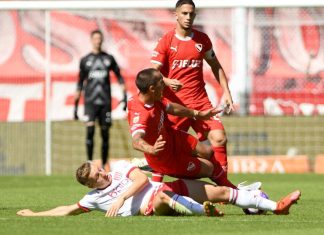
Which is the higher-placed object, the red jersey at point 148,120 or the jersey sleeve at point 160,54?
the jersey sleeve at point 160,54

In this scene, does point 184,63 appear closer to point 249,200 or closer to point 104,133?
point 249,200

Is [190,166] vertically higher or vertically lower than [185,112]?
lower

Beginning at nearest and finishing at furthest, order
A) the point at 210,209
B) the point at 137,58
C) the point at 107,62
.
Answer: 1. the point at 210,209
2. the point at 107,62
3. the point at 137,58

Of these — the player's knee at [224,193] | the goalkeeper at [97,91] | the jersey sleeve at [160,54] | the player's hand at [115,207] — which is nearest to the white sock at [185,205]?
the player's knee at [224,193]

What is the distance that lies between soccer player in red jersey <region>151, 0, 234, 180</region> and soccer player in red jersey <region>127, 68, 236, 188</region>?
4.72ft

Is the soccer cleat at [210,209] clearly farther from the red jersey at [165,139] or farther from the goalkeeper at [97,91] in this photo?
the goalkeeper at [97,91]

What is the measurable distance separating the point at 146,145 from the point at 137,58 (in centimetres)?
1255

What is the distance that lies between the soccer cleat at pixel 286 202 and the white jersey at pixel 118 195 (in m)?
1.22

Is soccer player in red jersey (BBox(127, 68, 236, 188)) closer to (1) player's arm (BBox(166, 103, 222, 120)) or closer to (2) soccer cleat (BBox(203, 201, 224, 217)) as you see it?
(1) player's arm (BBox(166, 103, 222, 120))

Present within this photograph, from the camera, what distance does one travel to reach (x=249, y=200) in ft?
37.0

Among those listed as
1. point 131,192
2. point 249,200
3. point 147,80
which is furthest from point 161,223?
point 147,80

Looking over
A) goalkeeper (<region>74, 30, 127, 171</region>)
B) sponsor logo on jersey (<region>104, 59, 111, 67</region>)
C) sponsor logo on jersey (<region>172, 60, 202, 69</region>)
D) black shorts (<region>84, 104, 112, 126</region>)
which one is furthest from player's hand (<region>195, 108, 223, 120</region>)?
black shorts (<region>84, 104, 112, 126</region>)

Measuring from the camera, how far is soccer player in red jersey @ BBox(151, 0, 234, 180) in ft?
44.8

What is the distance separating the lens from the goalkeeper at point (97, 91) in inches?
807
